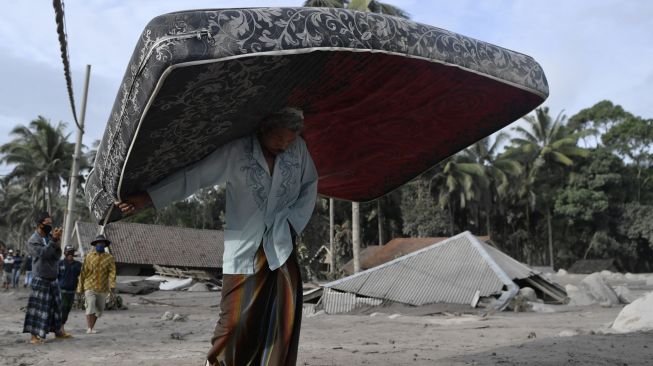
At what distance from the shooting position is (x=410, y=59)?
260 cm

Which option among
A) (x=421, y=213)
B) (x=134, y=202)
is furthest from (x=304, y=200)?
(x=421, y=213)

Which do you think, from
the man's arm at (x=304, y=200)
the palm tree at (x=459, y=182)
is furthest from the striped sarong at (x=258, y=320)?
the palm tree at (x=459, y=182)

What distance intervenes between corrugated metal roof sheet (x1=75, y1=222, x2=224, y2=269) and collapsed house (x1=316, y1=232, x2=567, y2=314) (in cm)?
2084

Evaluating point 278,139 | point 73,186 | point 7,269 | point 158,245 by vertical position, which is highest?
point 73,186

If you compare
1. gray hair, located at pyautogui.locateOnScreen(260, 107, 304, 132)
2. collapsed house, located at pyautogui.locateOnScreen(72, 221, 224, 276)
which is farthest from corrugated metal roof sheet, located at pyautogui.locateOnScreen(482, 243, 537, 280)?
collapsed house, located at pyautogui.locateOnScreen(72, 221, 224, 276)

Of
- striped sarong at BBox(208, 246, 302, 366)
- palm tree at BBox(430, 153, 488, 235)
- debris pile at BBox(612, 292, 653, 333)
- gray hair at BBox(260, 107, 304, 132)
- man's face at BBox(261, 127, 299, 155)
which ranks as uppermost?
palm tree at BBox(430, 153, 488, 235)

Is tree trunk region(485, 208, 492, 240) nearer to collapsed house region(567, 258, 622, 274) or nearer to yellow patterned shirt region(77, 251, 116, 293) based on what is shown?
collapsed house region(567, 258, 622, 274)

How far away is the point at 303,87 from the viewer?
110 inches

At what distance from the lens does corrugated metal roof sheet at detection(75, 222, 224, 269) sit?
3095cm

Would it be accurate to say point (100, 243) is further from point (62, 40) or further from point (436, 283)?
point (436, 283)

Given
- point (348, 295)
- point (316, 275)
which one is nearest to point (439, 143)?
point (348, 295)

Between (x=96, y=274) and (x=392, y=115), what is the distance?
7.09 m

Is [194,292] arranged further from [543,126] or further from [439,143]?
[543,126]

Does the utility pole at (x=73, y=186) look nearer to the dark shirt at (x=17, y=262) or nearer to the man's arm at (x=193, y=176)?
the dark shirt at (x=17, y=262)
